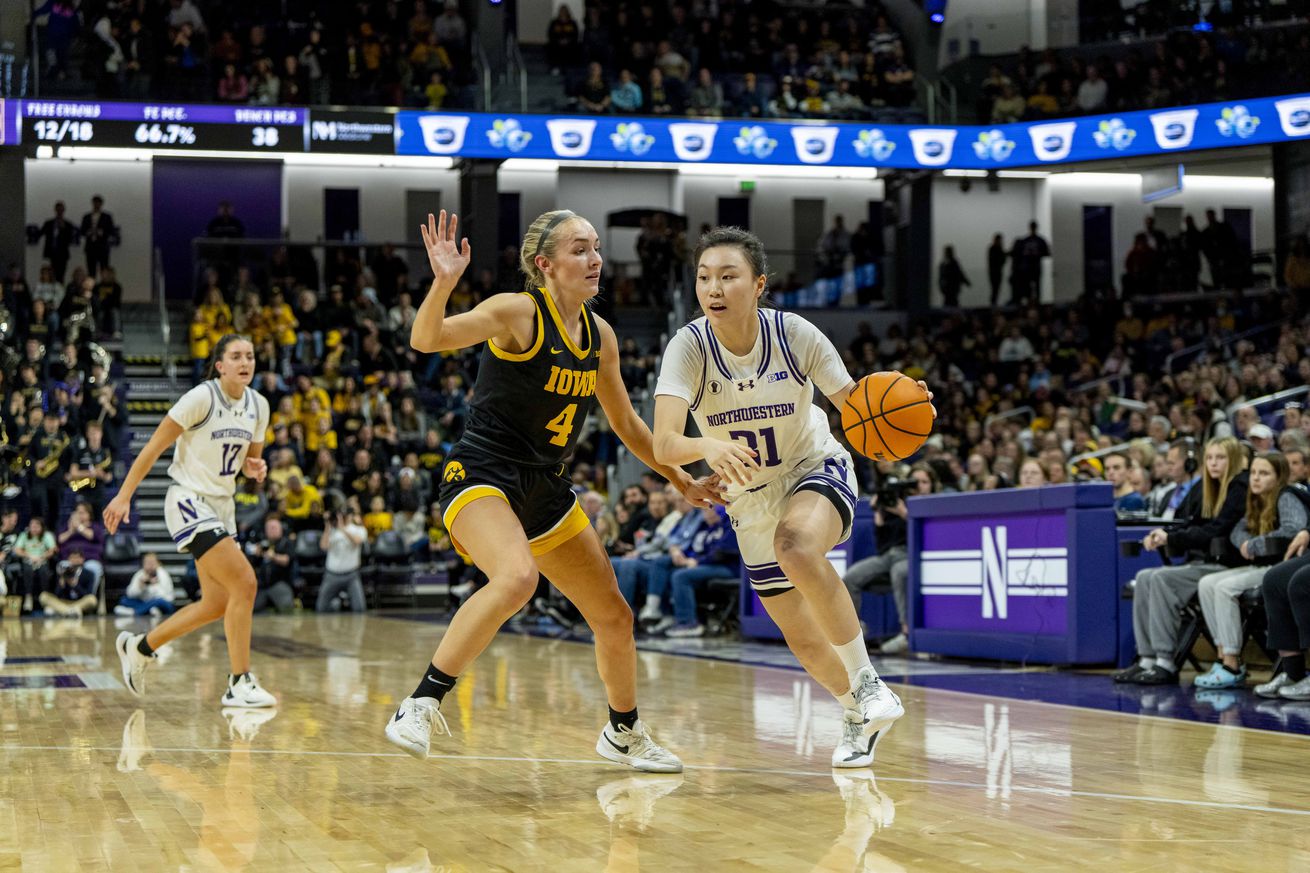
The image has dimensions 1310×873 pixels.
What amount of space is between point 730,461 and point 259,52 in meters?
22.8

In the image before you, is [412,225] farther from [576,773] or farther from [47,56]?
[576,773]

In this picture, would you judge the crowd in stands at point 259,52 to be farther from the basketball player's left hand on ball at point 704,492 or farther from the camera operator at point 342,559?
the basketball player's left hand on ball at point 704,492

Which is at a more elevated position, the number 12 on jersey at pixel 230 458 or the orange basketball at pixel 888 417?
the orange basketball at pixel 888 417

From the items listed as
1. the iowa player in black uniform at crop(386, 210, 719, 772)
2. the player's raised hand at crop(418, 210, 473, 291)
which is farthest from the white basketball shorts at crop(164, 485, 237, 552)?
the player's raised hand at crop(418, 210, 473, 291)

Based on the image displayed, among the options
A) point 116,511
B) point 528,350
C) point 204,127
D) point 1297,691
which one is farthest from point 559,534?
point 204,127

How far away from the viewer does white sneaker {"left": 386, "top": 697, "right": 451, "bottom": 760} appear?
457cm

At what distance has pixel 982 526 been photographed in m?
10.3

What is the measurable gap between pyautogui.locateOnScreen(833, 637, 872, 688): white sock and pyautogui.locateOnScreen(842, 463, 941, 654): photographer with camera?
19.5ft

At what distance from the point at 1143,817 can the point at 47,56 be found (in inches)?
912

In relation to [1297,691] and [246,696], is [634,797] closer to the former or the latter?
[246,696]

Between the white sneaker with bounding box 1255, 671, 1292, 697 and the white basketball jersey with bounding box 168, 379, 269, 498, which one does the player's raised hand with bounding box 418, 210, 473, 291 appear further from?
the white sneaker with bounding box 1255, 671, 1292, 697

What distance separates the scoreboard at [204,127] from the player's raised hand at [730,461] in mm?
20441

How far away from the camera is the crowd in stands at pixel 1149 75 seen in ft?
75.4

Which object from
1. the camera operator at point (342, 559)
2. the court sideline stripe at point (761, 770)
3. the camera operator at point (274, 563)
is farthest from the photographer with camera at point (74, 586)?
the court sideline stripe at point (761, 770)
